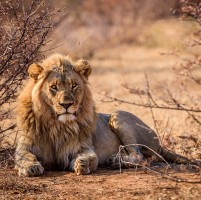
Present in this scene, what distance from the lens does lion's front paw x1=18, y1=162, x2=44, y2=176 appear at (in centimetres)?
635

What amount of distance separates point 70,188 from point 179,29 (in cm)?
1536

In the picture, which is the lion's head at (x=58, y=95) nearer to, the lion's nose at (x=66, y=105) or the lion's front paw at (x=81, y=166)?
the lion's nose at (x=66, y=105)

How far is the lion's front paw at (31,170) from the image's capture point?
6352 mm

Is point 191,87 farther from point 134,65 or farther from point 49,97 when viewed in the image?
point 49,97

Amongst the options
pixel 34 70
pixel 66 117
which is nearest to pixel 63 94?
pixel 66 117

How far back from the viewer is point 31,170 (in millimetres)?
6359

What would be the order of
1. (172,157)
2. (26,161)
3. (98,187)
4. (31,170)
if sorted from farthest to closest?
(172,157), (26,161), (31,170), (98,187)

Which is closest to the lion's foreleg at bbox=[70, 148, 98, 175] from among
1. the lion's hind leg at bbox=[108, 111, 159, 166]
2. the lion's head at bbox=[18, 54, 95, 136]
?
the lion's head at bbox=[18, 54, 95, 136]

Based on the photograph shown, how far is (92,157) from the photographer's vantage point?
6.64 m

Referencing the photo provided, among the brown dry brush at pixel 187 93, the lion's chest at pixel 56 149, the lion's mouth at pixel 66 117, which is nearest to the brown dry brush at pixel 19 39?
the lion's chest at pixel 56 149

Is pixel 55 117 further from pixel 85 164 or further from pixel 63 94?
pixel 85 164

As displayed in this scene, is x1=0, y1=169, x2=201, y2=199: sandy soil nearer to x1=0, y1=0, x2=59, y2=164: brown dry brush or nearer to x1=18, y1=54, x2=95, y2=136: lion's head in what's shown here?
x1=18, y1=54, x2=95, y2=136: lion's head

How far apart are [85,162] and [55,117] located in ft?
1.71

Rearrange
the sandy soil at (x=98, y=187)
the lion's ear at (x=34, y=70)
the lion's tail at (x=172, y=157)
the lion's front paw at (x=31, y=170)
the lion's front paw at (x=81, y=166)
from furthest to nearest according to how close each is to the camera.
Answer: the lion's tail at (x=172, y=157) → the lion's ear at (x=34, y=70) → the lion's front paw at (x=81, y=166) → the lion's front paw at (x=31, y=170) → the sandy soil at (x=98, y=187)
